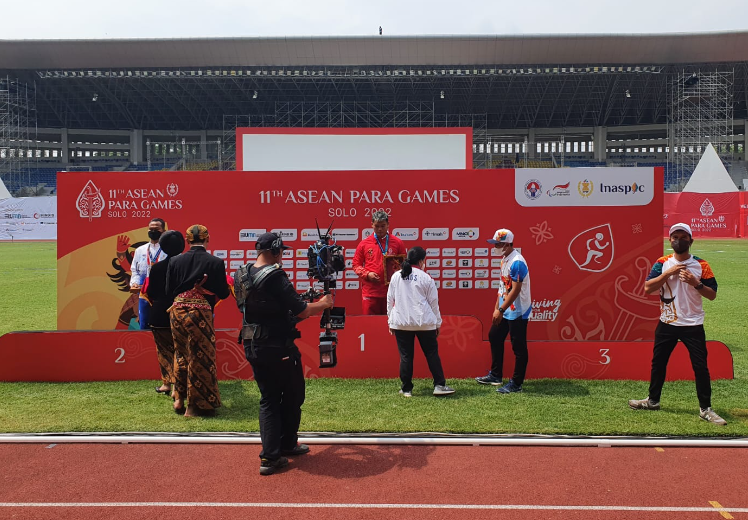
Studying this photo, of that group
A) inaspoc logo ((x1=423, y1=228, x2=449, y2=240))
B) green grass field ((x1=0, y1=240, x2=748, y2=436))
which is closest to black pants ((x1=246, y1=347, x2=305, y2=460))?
green grass field ((x1=0, y1=240, x2=748, y2=436))

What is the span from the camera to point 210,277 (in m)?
5.54

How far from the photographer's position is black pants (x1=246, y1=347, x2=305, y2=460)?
440cm

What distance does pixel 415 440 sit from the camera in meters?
4.95

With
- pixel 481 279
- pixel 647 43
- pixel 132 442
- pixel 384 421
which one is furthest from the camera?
pixel 647 43

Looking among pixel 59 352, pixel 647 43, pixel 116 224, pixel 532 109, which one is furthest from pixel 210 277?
pixel 532 109

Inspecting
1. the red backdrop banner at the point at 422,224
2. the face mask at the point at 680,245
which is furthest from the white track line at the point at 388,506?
the red backdrop banner at the point at 422,224

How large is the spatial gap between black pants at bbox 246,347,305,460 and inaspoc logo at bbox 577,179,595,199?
6.13m

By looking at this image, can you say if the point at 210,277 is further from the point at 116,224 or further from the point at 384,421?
the point at 116,224

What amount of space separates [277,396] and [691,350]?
12.0 ft

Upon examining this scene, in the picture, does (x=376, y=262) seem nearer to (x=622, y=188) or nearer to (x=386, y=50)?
(x=622, y=188)

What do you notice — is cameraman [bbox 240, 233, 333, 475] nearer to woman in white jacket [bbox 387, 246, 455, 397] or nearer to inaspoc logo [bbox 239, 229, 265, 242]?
woman in white jacket [bbox 387, 246, 455, 397]

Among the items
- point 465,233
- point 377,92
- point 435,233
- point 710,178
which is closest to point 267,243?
point 435,233

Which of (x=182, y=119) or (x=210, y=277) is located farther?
(x=182, y=119)

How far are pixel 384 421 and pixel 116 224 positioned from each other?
235 inches
